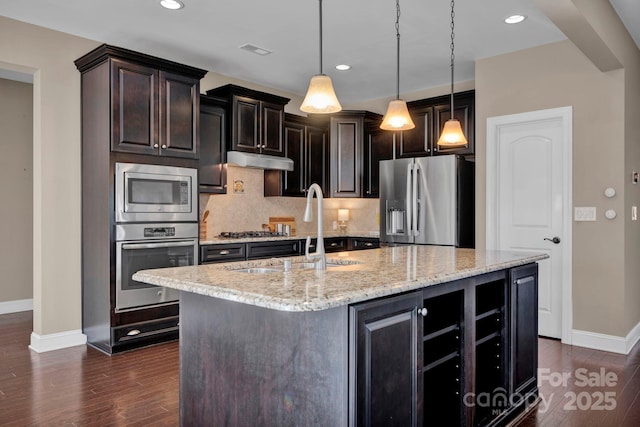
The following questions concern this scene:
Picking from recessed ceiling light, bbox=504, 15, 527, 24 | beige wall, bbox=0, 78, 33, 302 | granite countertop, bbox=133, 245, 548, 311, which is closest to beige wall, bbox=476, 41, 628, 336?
recessed ceiling light, bbox=504, 15, 527, 24

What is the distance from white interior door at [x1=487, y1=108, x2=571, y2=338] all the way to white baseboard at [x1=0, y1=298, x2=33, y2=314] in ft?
17.4

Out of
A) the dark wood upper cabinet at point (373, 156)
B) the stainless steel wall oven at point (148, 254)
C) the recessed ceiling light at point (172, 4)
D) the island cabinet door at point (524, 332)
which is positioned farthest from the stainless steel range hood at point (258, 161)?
the island cabinet door at point (524, 332)

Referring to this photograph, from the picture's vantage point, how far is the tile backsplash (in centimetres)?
518

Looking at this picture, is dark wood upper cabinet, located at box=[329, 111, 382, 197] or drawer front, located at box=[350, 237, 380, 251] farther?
dark wood upper cabinet, located at box=[329, 111, 382, 197]

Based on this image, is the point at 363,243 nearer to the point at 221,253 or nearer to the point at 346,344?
the point at 221,253

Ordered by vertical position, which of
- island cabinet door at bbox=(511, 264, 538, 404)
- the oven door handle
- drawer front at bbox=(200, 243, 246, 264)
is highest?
the oven door handle

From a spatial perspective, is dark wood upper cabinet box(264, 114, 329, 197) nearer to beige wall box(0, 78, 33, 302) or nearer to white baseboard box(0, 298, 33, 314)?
beige wall box(0, 78, 33, 302)

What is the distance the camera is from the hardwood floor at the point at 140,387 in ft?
8.58

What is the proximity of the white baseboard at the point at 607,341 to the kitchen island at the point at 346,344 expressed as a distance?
186cm

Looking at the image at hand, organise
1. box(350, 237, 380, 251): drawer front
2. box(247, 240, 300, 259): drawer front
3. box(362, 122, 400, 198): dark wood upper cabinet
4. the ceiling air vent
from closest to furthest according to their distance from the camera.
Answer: the ceiling air vent < box(247, 240, 300, 259): drawer front < box(350, 237, 380, 251): drawer front < box(362, 122, 400, 198): dark wood upper cabinet

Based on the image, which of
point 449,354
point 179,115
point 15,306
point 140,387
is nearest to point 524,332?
point 449,354

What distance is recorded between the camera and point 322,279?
1816 mm

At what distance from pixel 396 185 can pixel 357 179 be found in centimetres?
80

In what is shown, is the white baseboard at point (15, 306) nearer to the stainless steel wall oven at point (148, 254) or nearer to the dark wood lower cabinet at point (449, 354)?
the stainless steel wall oven at point (148, 254)
